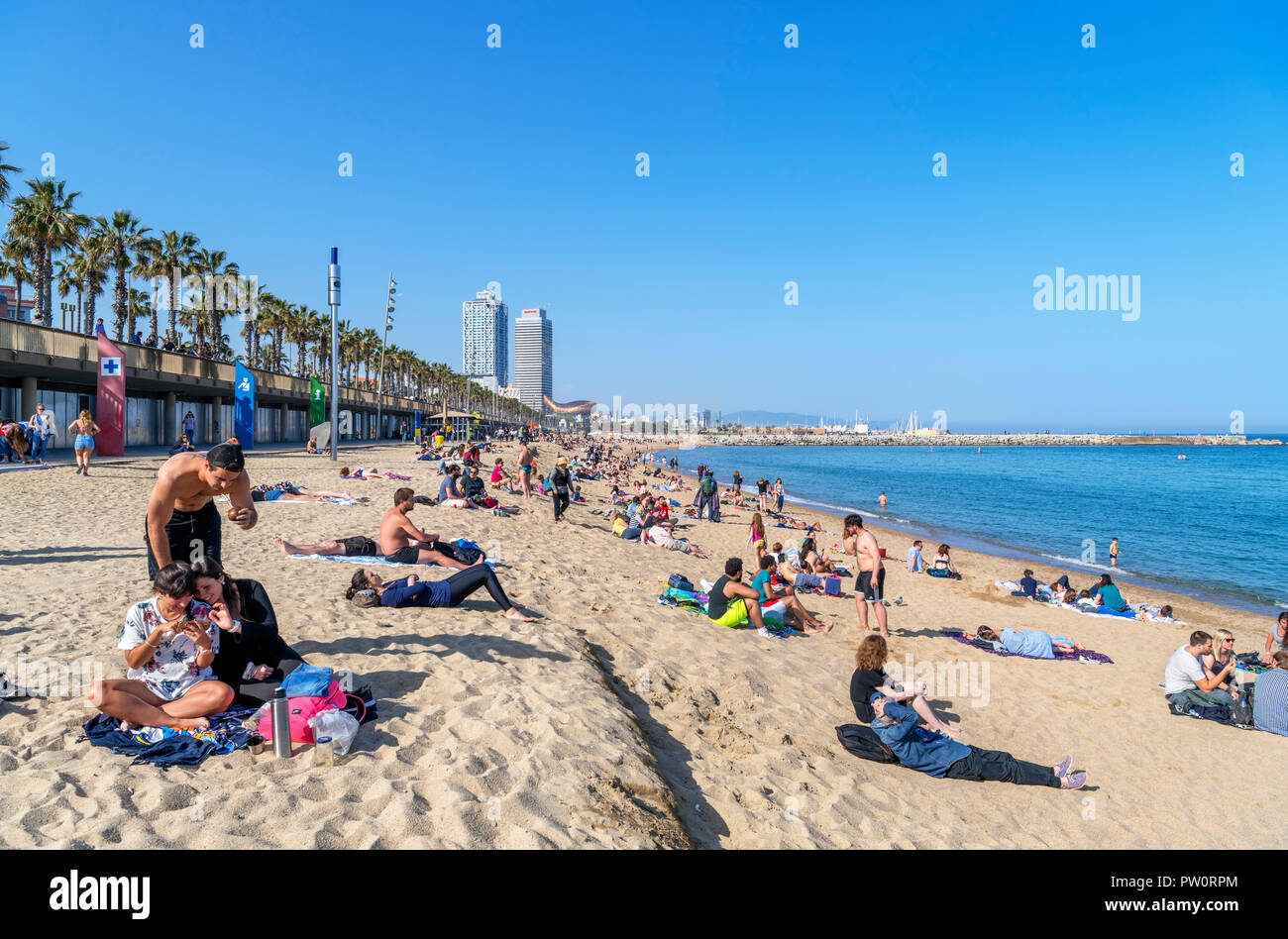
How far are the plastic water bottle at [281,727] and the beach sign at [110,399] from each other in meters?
20.3

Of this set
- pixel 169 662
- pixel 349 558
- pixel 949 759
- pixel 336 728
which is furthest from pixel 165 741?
pixel 349 558

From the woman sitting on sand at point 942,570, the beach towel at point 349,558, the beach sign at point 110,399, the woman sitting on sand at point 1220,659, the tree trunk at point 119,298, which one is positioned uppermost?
the tree trunk at point 119,298

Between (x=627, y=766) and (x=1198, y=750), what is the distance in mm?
6265

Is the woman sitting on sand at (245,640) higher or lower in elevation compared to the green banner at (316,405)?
lower

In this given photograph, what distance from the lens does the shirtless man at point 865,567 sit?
27.9 feet

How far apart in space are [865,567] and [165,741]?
295 inches

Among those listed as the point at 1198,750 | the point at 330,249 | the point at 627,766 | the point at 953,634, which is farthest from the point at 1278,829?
the point at 330,249

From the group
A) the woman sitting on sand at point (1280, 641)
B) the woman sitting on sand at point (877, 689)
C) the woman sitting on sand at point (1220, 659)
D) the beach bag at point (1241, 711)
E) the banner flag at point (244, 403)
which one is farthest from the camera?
the banner flag at point (244, 403)

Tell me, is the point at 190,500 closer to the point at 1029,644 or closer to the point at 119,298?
the point at 1029,644

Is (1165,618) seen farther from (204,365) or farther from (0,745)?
(204,365)

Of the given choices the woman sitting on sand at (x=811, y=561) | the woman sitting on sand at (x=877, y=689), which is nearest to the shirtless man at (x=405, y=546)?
the woman sitting on sand at (x=877, y=689)

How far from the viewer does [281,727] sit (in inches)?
147

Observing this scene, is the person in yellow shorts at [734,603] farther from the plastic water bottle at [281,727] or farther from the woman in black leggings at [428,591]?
the plastic water bottle at [281,727]

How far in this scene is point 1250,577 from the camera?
1930 cm
